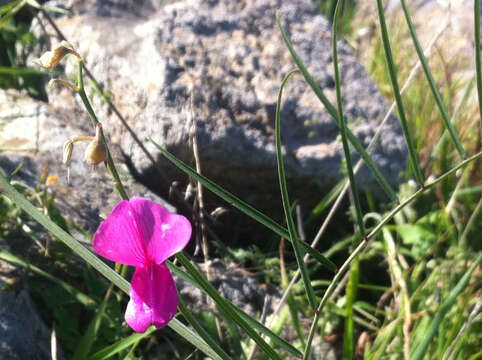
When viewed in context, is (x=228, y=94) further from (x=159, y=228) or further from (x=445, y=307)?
(x=159, y=228)

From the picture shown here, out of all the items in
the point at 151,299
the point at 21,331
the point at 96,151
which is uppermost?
the point at 96,151

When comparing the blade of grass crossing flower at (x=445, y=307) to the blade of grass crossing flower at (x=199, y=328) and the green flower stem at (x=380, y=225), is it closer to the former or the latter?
the green flower stem at (x=380, y=225)

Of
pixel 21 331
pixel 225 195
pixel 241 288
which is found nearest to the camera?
pixel 225 195

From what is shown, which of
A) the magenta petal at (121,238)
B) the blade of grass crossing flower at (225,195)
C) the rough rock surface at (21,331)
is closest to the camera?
the magenta petal at (121,238)

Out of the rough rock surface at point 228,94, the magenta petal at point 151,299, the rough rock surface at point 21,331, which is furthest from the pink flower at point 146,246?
the rough rock surface at point 228,94

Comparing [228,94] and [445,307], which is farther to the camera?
[228,94]

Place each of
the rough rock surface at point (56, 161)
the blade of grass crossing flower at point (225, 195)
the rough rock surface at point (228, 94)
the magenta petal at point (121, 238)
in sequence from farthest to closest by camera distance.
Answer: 1. the rough rock surface at point (228, 94)
2. the rough rock surface at point (56, 161)
3. the blade of grass crossing flower at point (225, 195)
4. the magenta petal at point (121, 238)

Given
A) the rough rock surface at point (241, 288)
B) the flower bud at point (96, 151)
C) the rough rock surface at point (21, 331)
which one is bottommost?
the rough rock surface at point (241, 288)

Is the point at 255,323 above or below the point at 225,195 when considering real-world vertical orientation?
below

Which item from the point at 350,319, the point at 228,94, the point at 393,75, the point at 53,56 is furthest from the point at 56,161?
the point at 393,75
